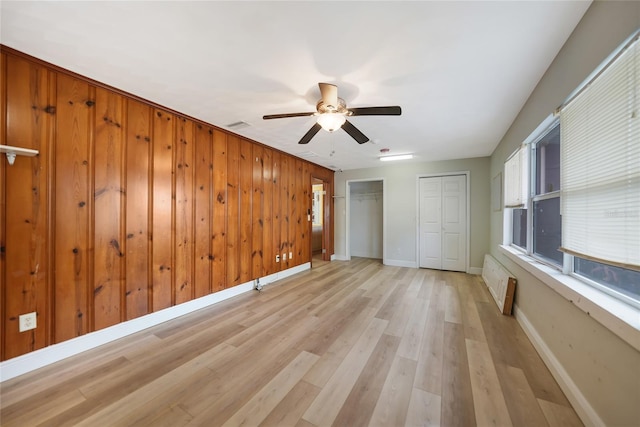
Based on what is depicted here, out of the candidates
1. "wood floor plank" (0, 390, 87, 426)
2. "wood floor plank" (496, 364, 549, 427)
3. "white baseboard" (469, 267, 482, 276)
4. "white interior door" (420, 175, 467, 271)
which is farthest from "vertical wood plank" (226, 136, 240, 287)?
"white baseboard" (469, 267, 482, 276)

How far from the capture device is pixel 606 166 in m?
1.22

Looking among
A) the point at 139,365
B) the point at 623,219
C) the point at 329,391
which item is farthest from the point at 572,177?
the point at 139,365

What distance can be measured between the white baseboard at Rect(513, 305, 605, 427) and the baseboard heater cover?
45 centimetres

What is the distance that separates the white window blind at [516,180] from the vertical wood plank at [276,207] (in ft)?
11.6

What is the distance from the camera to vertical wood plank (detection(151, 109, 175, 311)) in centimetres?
250

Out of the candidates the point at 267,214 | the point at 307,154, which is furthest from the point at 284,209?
the point at 307,154

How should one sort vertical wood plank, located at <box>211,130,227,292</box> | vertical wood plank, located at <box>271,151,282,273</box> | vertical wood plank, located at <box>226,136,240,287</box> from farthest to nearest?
1. vertical wood plank, located at <box>271,151,282,273</box>
2. vertical wood plank, located at <box>226,136,240,287</box>
3. vertical wood plank, located at <box>211,130,227,292</box>

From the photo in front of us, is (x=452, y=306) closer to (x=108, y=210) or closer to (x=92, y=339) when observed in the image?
(x=92, y=339)

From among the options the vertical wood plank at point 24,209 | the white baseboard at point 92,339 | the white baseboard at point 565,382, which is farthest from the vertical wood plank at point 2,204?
the white baseboard at point 565,382

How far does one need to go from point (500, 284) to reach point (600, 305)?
219 cm

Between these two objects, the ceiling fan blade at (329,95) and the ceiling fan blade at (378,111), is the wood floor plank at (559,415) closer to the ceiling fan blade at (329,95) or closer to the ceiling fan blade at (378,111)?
the ceiling fan blade at (378,111)

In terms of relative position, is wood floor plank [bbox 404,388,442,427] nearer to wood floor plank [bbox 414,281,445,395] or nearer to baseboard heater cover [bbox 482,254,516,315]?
wood floor plank [bbox 414,281,445,395]

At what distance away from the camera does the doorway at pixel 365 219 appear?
6.21 meters

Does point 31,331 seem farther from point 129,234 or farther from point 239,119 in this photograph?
point 239,119
